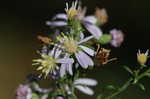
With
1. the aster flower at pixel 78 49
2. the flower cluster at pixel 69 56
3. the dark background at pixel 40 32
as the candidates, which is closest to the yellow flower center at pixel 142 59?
the flower cluster at pixel 69 56

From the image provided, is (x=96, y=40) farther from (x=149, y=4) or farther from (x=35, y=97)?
(x=149, y=4)

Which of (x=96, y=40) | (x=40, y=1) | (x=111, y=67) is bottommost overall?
(x=96, y=40)

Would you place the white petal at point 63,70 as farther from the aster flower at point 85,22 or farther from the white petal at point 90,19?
the white petal at point 90,19

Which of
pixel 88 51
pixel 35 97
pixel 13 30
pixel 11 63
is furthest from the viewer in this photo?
pixel 13 30

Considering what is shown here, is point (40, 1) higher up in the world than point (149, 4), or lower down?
higher up

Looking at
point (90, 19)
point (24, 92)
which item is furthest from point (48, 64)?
point (90, 19)

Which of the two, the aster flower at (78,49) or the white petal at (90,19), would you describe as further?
the white petal at (90,19)

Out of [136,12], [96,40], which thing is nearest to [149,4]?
[136,12]

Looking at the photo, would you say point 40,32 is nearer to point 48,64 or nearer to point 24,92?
point 24,92
